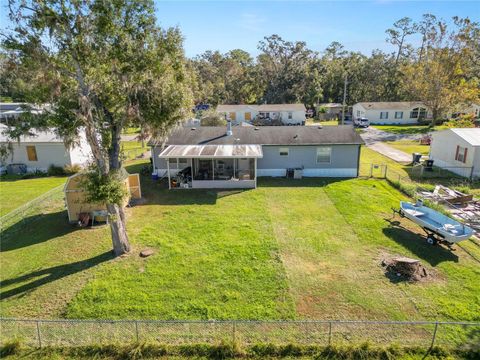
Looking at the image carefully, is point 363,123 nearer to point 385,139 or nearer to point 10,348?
point 385,139

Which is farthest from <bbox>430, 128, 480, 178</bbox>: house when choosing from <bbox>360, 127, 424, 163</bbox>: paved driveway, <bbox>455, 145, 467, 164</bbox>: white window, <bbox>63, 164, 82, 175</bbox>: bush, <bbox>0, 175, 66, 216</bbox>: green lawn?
<bbox>0, 175, 66, 216</bbox>: green lawn

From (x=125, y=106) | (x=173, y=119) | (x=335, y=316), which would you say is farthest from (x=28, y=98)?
(x=335, y=316)

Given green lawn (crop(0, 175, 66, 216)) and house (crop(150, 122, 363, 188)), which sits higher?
house (crop(150, 122, 363, 188))

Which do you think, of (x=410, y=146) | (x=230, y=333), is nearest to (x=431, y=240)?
(x=230, y=333)

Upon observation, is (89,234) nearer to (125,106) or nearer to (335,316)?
(125,106)

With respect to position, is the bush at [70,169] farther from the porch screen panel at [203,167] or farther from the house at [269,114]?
the house at [269,114]

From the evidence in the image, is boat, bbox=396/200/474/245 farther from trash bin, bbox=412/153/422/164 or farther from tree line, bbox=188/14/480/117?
tree line, bbox=188/14/480/117
